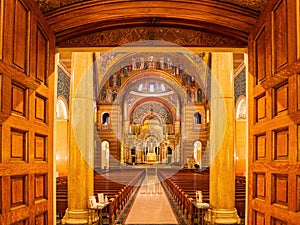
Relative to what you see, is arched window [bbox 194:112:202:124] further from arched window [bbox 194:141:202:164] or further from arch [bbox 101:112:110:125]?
arch [bbox 101:112:110:125]

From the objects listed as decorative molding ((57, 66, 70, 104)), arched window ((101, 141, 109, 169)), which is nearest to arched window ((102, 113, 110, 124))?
arched window ((101, 141, 109, 169))

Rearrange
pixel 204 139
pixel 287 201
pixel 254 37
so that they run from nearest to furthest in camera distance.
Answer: pixel 287 201, pixel 254 37, pixel 204 139

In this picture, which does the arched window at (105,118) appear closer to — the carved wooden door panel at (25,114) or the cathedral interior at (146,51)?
the cathedral interior at (146,51)

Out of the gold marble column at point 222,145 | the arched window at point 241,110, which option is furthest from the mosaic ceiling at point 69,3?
the arched window at point 241,110

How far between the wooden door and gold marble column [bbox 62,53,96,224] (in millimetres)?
6219

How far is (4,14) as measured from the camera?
9.81 ft

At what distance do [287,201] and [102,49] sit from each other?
2439mm

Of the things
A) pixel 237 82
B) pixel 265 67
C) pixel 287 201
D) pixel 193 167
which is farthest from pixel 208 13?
pixel 193 167

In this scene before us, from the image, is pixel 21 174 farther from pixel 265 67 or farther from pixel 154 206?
pixel 154 206

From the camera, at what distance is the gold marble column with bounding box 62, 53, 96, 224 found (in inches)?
385

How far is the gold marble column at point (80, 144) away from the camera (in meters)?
9.78

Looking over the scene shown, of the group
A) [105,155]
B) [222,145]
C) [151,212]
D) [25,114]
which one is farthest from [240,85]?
[25,114]

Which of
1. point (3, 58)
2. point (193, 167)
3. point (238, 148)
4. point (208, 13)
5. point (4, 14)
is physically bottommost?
point (193, 167)

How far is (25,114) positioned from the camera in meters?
3.47
